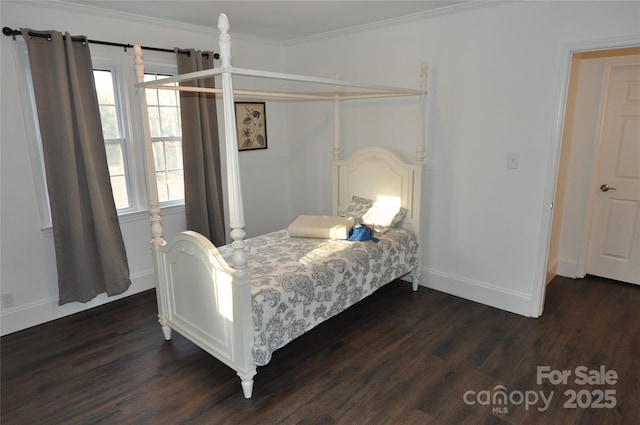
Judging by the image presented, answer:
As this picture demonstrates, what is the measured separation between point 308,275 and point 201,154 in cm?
183

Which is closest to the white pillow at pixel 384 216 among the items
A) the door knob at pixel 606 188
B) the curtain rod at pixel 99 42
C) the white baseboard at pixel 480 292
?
the white baseboard at pixel 480 292

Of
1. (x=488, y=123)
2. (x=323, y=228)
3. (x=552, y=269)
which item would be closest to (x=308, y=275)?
(x=323, y=228)

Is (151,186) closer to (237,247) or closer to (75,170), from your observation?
(75,170)

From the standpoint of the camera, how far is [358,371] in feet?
8.53

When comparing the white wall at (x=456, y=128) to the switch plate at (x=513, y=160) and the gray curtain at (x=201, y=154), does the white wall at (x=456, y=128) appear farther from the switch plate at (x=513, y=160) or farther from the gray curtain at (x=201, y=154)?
the gray curtain at (x=201, y=154)

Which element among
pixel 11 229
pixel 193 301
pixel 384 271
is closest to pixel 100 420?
pixel 193 301

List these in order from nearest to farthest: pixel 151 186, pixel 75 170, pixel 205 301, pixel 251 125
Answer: pixel 205 301
pixel 151 186
pixel 75 170
pixel 251 125

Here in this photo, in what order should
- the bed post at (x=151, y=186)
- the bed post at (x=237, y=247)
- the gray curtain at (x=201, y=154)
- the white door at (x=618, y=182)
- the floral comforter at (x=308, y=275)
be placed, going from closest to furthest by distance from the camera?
the bed post at (x=237, y=247) < the floral comforter at (x=308, y=275) < the bed post at (x=151, y=186) < the white door at (x=618, y=182) < the gray curtain at (x=201, y=154)

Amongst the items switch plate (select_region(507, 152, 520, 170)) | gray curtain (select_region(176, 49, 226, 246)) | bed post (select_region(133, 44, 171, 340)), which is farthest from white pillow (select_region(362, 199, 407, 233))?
bed post (select_region(133, 44, 171, 340))

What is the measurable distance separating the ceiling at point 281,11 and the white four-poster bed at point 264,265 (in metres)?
0.59

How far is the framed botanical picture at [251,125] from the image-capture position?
4.32m

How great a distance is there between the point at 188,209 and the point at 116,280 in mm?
878

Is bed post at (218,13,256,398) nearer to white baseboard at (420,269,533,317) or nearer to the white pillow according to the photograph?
the white pillow

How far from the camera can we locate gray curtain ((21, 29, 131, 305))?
291 centimetres
